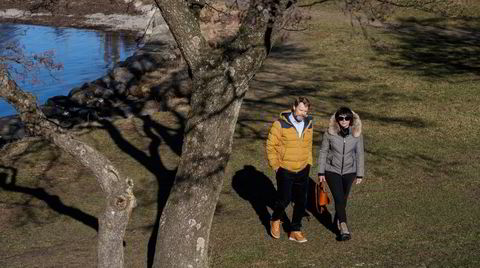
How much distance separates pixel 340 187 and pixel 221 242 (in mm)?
1768

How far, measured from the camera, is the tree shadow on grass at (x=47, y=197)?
38.4 feet

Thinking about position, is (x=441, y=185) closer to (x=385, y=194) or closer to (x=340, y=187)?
(x=385, y=194)

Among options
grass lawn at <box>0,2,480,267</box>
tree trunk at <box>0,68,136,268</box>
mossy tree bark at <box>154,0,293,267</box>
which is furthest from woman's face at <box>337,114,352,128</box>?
tree trunk at <box>0,68,136,268</box>

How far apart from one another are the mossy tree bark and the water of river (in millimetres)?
17489

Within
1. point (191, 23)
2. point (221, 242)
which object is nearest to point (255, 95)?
point (221, 242)

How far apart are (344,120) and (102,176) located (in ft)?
9.47

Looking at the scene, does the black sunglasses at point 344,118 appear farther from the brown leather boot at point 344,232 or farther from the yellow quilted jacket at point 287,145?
the brown leather boot at point 344,232

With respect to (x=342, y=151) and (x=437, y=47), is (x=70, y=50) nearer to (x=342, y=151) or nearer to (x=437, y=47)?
(x=437, y=47)

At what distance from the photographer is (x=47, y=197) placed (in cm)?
1256

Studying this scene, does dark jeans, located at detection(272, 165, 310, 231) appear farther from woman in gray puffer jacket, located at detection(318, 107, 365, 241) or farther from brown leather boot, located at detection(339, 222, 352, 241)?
brown leather boot, located at detection(339, 222, 352, 241)

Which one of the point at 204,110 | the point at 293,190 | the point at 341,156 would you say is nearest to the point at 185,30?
the point at 204,110

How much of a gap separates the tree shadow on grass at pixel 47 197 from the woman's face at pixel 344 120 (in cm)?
412

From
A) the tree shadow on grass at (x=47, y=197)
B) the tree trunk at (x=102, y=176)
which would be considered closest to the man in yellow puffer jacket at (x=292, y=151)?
the tree trunk at (x=102, y=176)

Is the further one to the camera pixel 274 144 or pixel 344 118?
pixel 274 144
